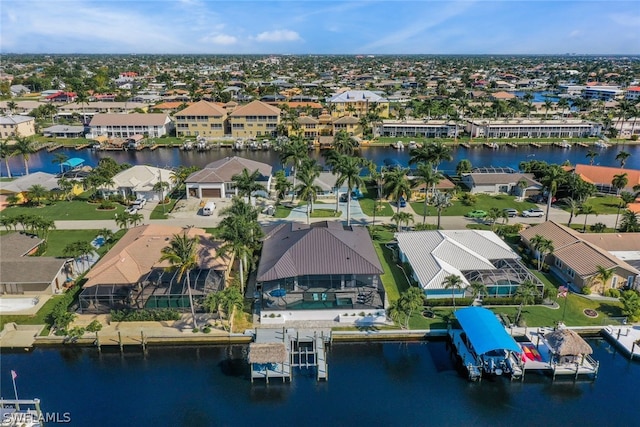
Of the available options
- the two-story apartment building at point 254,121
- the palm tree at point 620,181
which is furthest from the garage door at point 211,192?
the palm tree at point 620,181

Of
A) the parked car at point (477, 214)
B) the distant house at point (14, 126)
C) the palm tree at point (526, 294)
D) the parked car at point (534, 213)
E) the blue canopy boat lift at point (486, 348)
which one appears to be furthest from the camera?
the distant house at point (14, 126)

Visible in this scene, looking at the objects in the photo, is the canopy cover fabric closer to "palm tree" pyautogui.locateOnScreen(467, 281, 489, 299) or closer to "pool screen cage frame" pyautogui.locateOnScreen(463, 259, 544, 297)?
"palm tree" pyautogui.locateOnScreen(467, 281, 489, 299)

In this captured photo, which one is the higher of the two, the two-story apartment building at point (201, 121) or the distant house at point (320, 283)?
the two-story apartment building at point (201, 121)

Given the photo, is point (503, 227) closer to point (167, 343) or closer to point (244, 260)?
point (244, 260)

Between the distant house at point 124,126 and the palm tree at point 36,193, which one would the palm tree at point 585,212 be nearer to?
the palm tree at point 36,193

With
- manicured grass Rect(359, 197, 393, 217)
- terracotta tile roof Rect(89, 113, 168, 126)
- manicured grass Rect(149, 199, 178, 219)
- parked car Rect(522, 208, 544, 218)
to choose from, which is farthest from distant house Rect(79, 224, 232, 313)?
terracotta tile roof Rect(89, 113, 168, 126)

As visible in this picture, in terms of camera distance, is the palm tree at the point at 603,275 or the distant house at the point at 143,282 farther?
the palm tree at the point at 603,275
